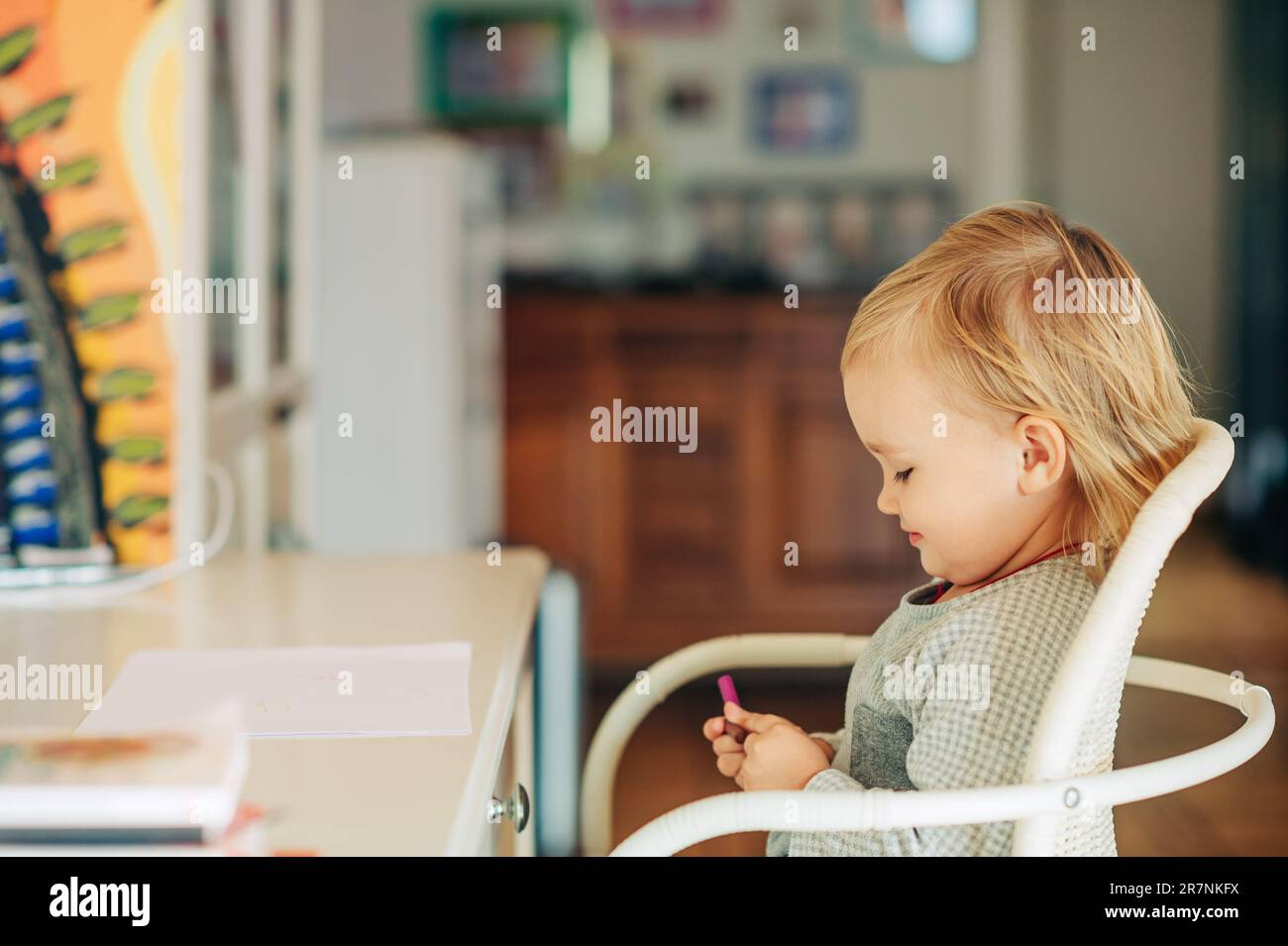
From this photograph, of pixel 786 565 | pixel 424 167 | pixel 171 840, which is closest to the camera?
pixel 171 840

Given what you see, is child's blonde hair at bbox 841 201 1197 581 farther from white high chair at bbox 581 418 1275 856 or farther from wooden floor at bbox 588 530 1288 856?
wooden floor at bbox 588 530 1288 856

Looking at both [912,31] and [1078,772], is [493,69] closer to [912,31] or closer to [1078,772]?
[912,31]

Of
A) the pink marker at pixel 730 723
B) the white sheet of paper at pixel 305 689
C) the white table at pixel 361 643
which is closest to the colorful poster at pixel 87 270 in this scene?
the white table at pixel 361 643

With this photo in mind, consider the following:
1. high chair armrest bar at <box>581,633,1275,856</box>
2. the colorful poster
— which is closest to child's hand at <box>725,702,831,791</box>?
high chair armrest bar at <box>581,633,1275,856</box>

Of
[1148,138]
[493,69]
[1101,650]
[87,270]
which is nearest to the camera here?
[1101,650]

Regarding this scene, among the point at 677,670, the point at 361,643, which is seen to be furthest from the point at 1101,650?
the point at 361,643

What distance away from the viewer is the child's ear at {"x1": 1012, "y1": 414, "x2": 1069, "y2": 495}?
2.30ft

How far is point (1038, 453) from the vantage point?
0.71 metres

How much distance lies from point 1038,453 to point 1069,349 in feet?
0.19

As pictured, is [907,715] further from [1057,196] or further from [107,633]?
[1057,196]

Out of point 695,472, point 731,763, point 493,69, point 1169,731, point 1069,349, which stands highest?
point 493,69
